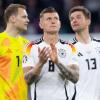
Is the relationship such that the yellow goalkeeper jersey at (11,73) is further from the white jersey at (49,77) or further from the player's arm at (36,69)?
the player's arm at (36,69)

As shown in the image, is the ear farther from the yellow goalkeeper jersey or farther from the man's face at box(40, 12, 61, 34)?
the man's face at box(40, 12, 61, 34)

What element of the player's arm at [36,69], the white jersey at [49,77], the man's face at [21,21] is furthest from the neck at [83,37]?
the player's arm at [36,69]

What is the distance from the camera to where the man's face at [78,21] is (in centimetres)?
1078

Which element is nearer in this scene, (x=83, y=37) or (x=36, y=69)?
(x=36, y=69)

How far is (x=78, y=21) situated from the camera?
10.8 m

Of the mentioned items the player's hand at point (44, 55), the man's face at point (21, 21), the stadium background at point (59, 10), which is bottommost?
the player's hand at point (44, 55)

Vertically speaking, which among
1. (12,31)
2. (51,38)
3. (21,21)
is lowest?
(51,38)

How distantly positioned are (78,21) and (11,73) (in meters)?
1.43

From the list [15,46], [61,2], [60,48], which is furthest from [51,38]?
A: [61,2]

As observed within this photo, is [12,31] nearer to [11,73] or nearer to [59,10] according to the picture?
[11,73]

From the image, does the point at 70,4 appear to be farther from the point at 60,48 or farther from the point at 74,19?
the point at 60,48

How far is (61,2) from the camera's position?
16.9 metres

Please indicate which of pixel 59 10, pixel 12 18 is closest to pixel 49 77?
pixel 12 18

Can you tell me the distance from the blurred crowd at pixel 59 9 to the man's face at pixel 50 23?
6125 millimetres
